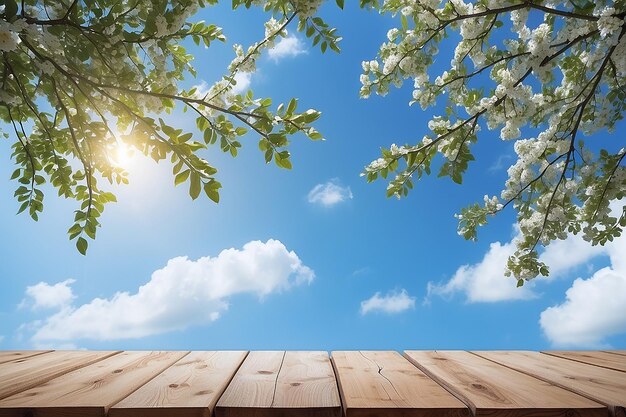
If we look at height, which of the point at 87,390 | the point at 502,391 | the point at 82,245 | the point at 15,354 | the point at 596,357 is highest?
the point at 82,245

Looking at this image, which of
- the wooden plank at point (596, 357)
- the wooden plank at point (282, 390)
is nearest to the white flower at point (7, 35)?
the wooden plank at point (282, 390)

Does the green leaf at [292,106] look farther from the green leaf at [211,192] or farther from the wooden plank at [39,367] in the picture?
the wooden plank at [39,367]

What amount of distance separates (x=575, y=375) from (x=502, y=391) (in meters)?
0.73

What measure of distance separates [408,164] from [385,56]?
3.34ft

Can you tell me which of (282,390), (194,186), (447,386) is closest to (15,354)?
(194,186)

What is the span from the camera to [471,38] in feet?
12.7

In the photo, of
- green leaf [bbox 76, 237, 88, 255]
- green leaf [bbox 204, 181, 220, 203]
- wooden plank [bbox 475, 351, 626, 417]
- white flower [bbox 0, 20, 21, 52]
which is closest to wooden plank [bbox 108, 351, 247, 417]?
green leaf [bbox 204, 181, 220, 203]

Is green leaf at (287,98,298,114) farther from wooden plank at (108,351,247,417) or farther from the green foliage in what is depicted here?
wooden plank at (108,351,247,417)

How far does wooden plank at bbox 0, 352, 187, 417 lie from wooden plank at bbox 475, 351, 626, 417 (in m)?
1.83

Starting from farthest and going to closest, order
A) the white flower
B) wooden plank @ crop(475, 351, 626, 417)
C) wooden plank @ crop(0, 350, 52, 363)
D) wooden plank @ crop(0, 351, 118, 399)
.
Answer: wooden plank @ crop(0, 350, 52, 363) < the white flower < wooden plank @ crop(0, 351, 118, 399) < wooden plank @ crop(475, 351, 626, 417)

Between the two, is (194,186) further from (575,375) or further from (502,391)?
(575,375)

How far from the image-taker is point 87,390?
1933 millimetres

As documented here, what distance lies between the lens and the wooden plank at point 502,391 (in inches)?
64.1

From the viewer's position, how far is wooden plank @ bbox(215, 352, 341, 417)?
1.61m
